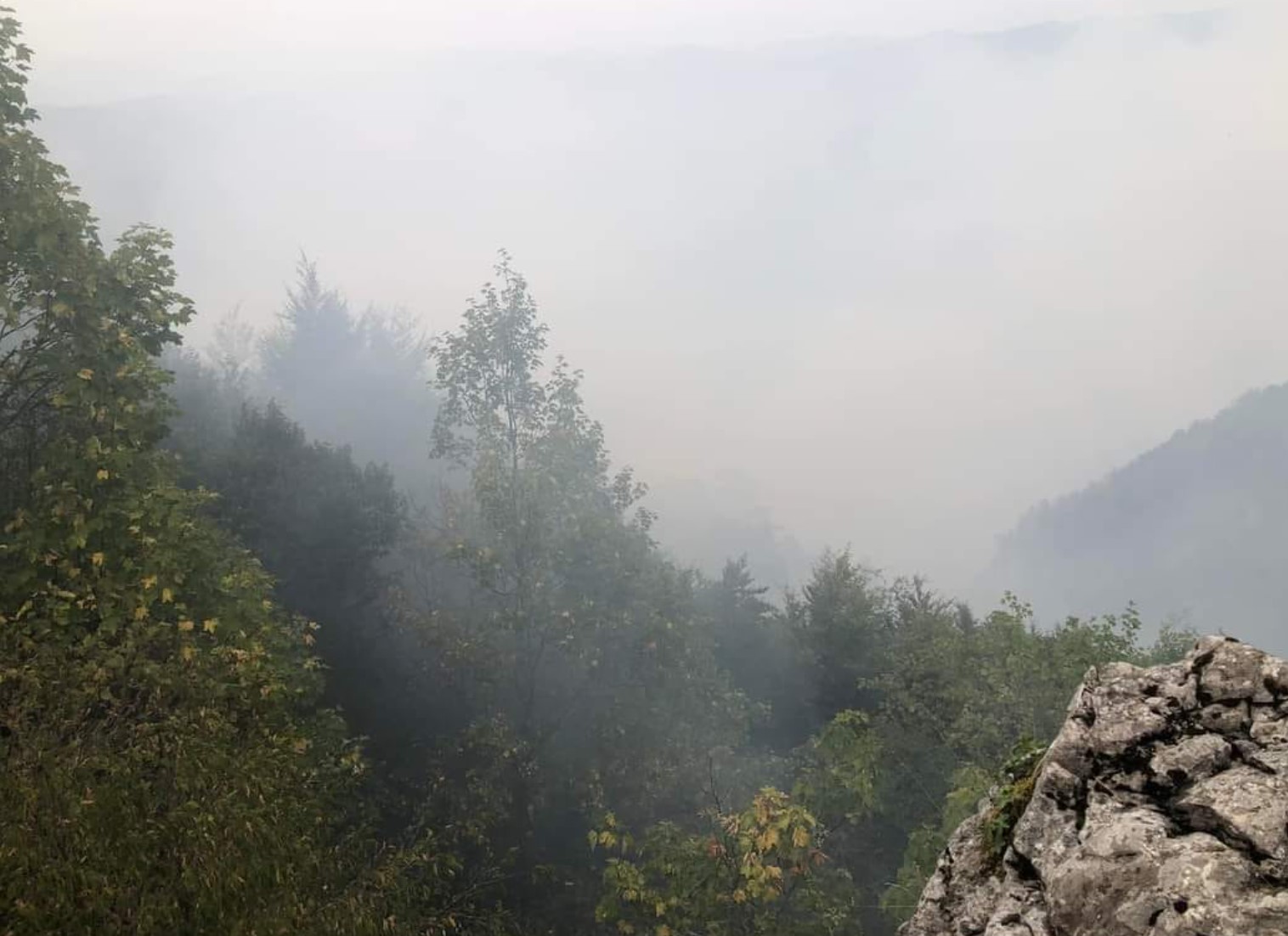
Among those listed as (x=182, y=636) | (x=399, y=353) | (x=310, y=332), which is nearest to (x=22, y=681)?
(x=182, y=636)

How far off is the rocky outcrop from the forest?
122cm

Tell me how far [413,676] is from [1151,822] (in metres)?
30.2

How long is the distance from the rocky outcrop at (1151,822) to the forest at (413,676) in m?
1.22

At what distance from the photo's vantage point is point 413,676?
31359mm

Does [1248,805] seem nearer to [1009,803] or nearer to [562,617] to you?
[1009,803]

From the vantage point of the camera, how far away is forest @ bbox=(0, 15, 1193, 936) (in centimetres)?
980

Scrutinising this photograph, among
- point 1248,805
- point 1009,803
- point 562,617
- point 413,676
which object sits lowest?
point 1009,803

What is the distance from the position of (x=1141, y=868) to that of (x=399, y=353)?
88.9m

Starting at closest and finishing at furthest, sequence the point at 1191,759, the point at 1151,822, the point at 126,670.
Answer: the point at 1151,822 < the point at 1191,759 < the point at 126,670

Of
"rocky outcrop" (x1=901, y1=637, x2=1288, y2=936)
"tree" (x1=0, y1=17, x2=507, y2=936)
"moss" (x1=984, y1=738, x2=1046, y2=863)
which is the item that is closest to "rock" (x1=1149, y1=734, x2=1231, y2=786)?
"rocky outcrop" (x1=901, y1=637, x2=1288, y2=936)

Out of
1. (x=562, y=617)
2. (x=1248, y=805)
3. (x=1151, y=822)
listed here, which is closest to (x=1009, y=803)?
(x=1151, y=822)

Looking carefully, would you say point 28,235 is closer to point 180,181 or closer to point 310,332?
point 310,332

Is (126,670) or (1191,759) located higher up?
(126,670)

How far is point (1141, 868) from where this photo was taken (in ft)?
14.3
